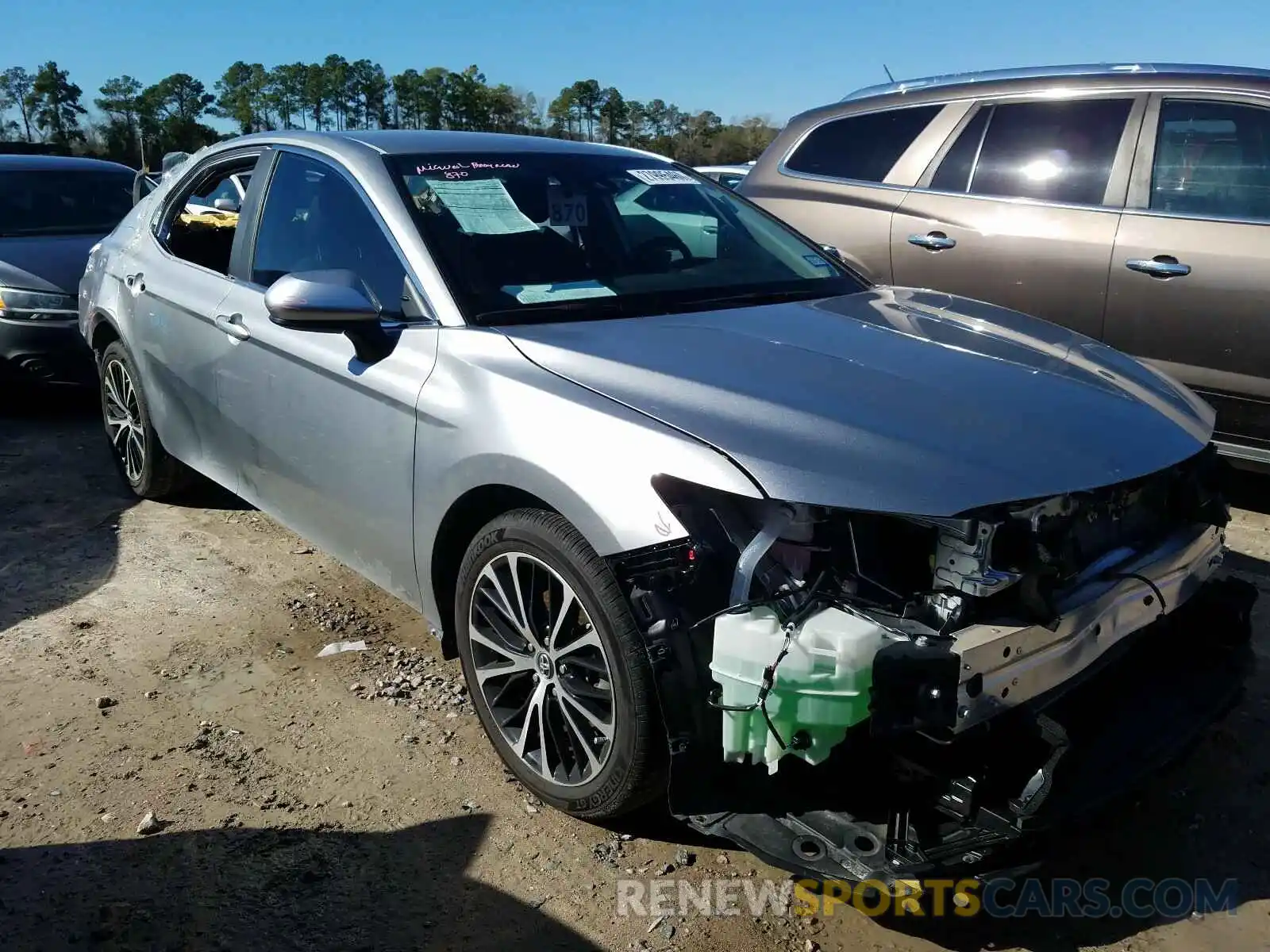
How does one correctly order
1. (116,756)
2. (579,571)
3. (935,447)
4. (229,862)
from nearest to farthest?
(935,447)
(579,571)
(229,862)
(116,756)

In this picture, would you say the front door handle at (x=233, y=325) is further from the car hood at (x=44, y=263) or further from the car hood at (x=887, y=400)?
the car hood at (x=44, y=263)

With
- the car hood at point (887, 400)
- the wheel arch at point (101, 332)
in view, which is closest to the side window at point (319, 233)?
the car hood at point (887, 400)

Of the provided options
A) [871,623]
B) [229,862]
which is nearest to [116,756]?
[229,862]

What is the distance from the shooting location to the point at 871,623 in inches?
79.5

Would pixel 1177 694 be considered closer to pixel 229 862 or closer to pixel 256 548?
pixel 229 862

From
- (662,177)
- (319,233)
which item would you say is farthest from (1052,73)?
(319,233)

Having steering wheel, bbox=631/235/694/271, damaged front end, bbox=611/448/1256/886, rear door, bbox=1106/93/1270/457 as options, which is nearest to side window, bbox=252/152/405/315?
steering wheel, bbox=631/235/694/271

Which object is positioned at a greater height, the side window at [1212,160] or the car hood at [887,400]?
the side window at [1212,160]

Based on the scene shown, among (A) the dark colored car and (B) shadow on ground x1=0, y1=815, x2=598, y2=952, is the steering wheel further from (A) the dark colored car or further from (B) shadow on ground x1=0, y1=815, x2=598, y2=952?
(A) the dark colored car

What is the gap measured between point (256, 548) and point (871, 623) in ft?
10.6

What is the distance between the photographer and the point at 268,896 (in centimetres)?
239

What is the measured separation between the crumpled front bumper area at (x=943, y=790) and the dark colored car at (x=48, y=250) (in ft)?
19.1

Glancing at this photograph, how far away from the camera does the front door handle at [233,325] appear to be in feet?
11.7

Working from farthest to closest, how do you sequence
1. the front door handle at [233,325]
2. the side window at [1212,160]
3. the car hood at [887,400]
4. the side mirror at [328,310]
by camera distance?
the side window at [1212,160]
the front door handle at [233,325]
the side mirror at [328,310]
the car hood at [887,400]
